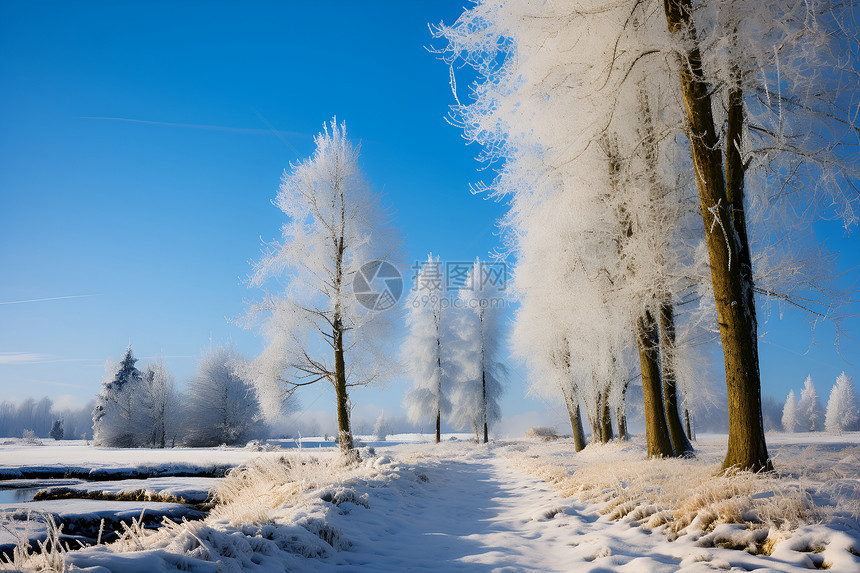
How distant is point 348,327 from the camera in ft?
38.2

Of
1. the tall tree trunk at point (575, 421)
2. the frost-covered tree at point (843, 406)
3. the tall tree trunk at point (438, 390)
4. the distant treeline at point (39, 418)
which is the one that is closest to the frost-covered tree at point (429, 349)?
the tall tree trunk at point (438, 390)

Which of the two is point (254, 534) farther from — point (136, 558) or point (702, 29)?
point (702, 29)

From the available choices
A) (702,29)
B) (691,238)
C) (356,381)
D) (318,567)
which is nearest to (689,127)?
(702,29)

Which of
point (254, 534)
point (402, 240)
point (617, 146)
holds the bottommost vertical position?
point (254, 534)

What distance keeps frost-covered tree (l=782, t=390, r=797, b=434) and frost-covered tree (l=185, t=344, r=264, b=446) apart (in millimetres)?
72478

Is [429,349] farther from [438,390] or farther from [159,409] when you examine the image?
[159,409]

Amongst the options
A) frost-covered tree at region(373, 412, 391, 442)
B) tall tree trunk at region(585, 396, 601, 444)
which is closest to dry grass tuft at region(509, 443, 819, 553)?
tall tree trunk at region(585, 396, 601, 444)

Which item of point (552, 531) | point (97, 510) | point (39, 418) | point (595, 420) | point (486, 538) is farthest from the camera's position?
point (39, 418)

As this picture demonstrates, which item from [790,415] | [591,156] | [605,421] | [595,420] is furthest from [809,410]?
[591,156]

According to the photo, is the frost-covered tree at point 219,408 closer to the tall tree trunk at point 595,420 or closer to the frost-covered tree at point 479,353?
the frost-covered tree at point 479,353

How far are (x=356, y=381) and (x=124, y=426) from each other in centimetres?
3539

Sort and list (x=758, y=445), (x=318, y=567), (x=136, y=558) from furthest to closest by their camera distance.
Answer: (x=758, y=445), (x=318, y=567), (x=136, y=558)

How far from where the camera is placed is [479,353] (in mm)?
28328

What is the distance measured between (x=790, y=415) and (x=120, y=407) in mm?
85603
